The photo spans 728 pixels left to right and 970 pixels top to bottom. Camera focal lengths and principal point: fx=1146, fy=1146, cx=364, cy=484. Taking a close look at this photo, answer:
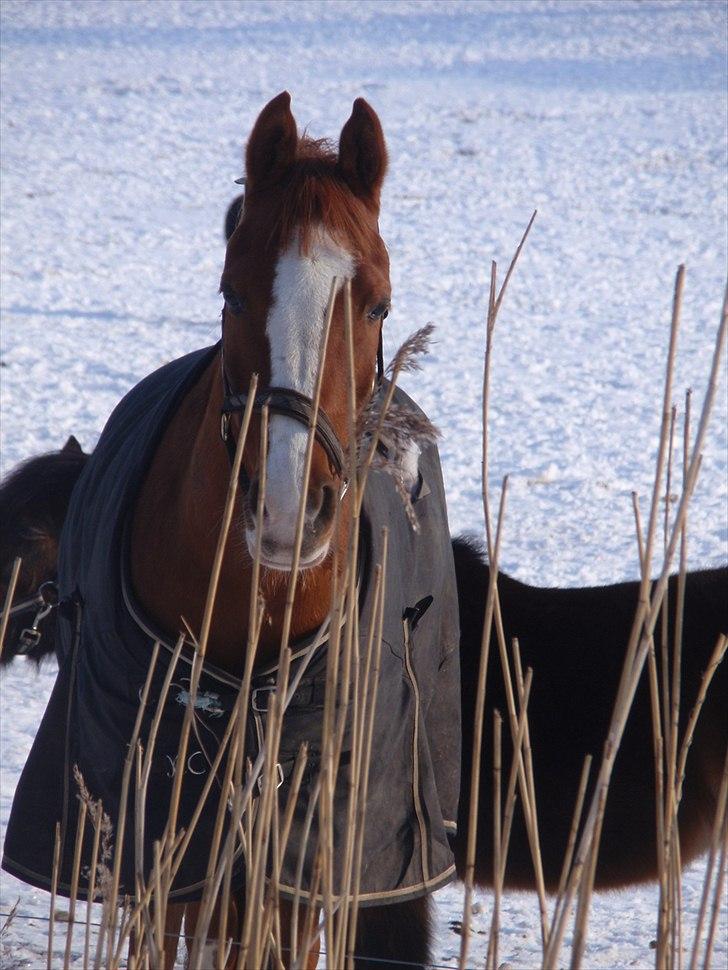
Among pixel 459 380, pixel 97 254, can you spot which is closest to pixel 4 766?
pixel 459 380

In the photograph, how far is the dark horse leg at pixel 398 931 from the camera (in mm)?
2002

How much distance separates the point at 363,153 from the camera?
177 cm

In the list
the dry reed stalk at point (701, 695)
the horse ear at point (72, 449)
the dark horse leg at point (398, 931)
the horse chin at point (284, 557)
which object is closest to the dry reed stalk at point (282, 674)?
the horse chin at point (284, 557)

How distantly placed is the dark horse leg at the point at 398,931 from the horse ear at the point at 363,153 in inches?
47.2

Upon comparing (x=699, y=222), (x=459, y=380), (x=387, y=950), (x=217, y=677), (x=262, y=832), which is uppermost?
A: (x=699, y=222)

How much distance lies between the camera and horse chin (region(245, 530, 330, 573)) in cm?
145

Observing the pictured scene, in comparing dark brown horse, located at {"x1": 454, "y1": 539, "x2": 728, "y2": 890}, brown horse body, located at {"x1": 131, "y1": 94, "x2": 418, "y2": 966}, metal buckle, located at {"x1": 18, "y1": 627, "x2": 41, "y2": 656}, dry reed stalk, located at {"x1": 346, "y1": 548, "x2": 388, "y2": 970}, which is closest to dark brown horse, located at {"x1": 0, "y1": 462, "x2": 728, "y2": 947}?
dark brown horse, located at {"x1": 454, "y1": 539, "x2": 728, "y2": 890}

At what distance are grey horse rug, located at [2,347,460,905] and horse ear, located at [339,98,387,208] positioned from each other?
15.4 inches

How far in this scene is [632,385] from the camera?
20.4 ft

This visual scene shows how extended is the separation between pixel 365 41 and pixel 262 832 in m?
→ 14.1

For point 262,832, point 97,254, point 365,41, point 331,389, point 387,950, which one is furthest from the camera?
point 365,41

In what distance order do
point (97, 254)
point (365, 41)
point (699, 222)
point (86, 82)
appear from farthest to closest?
point (365, 41), point (86, 82), point (699, 222), point (97, 254)

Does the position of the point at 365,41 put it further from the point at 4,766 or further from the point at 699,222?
the point at 4,766

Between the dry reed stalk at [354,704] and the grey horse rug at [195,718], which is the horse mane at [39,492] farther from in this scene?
the dry reed stalk at [354,704]
